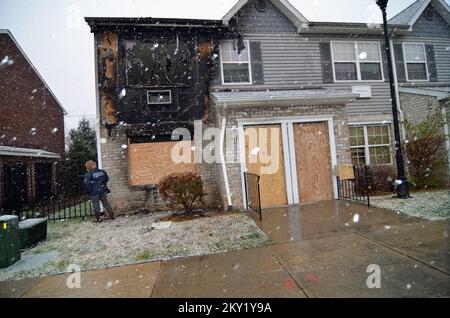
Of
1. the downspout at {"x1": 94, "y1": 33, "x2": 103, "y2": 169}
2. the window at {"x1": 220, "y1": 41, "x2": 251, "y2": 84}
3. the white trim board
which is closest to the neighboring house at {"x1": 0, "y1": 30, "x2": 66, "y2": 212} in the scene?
the downspout at {"x1": 94, "y1": 33, "x2": 103, "y2": 169}

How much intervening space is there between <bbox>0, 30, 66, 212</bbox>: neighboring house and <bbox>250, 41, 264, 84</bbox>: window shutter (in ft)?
35.2

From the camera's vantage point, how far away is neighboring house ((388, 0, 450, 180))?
1062 centimetres

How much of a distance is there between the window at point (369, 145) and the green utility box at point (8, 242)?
34.9 feet

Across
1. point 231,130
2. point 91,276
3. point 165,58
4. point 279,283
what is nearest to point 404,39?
point 231,130

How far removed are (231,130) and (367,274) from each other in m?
5.23

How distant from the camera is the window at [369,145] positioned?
32.7ft

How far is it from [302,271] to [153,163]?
6.44m

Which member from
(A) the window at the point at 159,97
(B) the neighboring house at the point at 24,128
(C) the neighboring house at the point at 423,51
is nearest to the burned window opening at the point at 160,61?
(A) the window at the point at 159,97

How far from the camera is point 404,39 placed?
1079 centimetres

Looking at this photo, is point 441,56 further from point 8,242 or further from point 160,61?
point 8,242

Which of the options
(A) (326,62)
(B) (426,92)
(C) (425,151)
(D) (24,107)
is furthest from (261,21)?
(D) (24,107)

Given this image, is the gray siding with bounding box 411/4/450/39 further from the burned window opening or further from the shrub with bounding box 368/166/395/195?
the burned window opening

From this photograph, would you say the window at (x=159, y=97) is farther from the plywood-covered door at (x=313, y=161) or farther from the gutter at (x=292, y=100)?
the plywood-covered door at (x=313, y=161)
